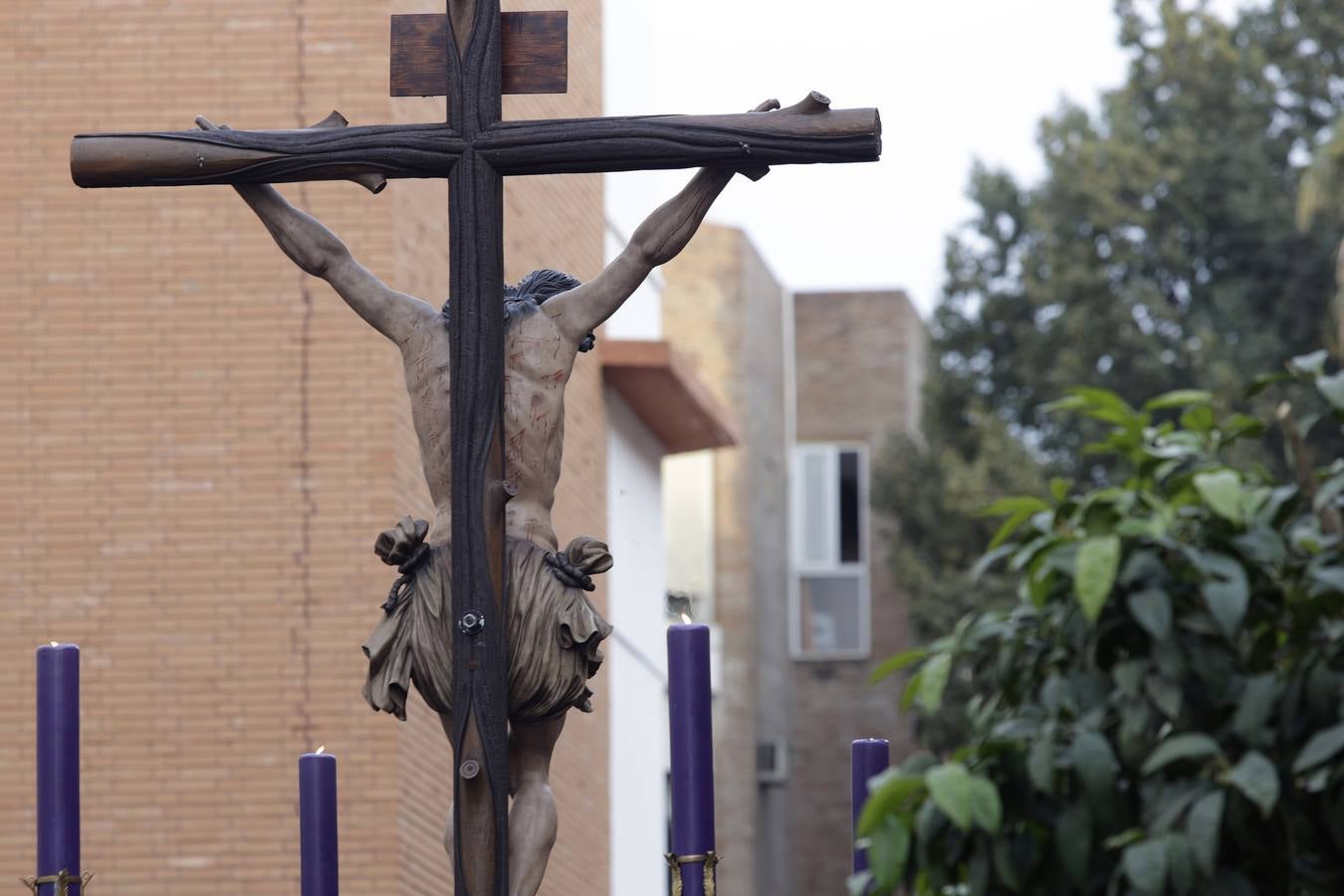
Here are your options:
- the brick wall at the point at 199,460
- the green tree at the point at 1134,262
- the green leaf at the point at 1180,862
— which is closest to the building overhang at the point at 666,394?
the brick wall at the point at 199,460

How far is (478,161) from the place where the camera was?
17.9ft

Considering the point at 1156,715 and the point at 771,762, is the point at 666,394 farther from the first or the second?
the point at 771,762

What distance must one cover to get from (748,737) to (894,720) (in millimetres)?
4347

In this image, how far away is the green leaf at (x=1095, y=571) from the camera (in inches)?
151

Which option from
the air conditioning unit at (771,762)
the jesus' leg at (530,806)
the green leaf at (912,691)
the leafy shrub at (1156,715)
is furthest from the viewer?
the air conditioning unit at (771,762)

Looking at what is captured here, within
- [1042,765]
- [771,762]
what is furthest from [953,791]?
[771,762]

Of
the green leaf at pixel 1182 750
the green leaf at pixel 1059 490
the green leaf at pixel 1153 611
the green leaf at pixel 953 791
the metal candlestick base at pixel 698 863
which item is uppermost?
the green leaf at pixel 1059 490

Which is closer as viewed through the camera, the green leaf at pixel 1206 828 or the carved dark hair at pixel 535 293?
the green leaf at pixel 1206 828

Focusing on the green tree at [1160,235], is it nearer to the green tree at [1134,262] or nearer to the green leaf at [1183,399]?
the green tree at [1134,262]

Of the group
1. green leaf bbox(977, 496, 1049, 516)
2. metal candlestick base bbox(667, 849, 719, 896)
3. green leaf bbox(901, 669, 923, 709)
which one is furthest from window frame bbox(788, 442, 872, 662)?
green leaf bbox(901, 669, 923, 709)

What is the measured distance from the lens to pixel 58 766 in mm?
5422

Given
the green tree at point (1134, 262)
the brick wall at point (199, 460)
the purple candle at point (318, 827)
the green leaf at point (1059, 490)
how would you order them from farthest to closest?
1. the green tree at point (1134, 262)
2. the brick wall at point (199, 460)
3. the purple candle at point (318, 827)
4. the green leaf at point (1059, 490)

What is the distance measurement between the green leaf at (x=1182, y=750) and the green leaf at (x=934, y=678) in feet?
1.15

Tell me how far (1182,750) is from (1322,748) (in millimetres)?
204
